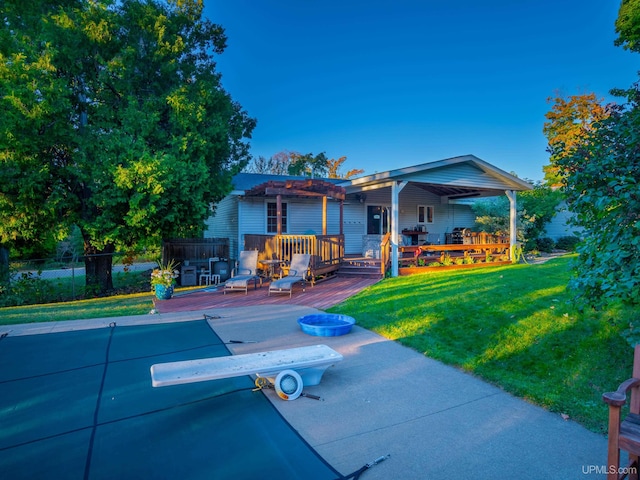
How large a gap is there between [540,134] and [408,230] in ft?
44.5

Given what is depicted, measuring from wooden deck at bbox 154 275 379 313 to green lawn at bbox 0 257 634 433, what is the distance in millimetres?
467

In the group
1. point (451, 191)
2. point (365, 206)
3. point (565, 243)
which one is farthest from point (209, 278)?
point (565, 243)

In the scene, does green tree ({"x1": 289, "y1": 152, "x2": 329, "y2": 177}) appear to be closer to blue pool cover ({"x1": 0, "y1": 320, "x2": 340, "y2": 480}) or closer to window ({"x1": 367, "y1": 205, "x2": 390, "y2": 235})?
window ({"x1": 367, "y1": 205, "x2": 390, "y2": 235})

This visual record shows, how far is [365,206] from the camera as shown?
15.6 m

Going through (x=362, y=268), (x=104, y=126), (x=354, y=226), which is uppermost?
(x=104, y=126)

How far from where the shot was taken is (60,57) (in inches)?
356

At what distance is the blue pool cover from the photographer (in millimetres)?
2428

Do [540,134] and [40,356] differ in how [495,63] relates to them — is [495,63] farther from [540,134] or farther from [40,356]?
[40,356]

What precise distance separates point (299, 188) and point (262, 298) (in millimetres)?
3681

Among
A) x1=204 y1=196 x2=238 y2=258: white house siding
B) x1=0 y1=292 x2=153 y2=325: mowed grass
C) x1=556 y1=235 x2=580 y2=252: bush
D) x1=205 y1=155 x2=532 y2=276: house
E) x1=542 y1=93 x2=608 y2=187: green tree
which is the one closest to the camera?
x1=0 y1=292 x2=153 y2=325: mowed grass

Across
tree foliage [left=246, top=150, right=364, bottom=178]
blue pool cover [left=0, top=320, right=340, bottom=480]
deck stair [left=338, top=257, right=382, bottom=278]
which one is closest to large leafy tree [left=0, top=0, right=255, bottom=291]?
deck stair [left=338, top=257, right=382, bottom=278]

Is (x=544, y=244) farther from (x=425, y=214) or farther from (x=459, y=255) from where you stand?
(x=459, y=255)

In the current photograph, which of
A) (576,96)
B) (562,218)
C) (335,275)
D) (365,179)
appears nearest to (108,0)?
(365,179)

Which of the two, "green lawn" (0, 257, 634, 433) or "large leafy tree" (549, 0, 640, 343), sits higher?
"large leafy tree" (549, 0, 640, 343)
